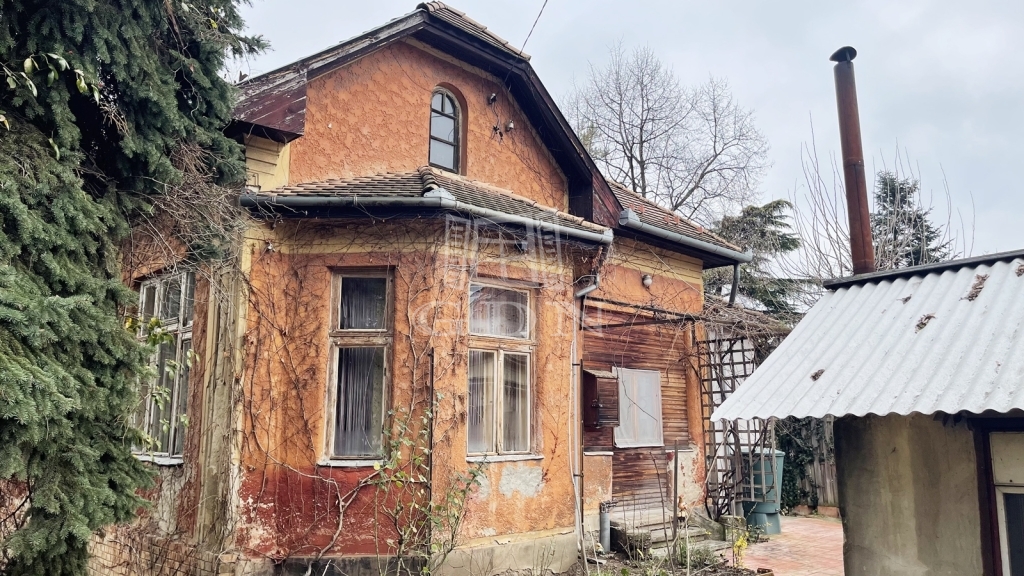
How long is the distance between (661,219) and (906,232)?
10144 millimetres

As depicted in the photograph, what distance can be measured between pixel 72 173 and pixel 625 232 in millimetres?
7135

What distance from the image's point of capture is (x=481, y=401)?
751 centimetres

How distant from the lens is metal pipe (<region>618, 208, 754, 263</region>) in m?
9.48

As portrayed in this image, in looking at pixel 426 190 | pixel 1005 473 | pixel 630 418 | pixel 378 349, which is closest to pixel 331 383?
pixel 378 349

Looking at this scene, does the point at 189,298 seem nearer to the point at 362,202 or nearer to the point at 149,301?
the point at 149,301

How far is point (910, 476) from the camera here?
464cm

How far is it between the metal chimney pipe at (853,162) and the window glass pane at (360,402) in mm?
4647

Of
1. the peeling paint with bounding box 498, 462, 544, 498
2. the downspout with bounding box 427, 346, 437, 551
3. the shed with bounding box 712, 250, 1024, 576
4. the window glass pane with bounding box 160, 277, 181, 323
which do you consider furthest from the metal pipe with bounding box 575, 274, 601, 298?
the window glass pane with bounding box 160, 277, 181, 323

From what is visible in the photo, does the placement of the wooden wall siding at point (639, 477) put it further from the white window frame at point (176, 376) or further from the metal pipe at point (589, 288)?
the white window frame at point (176, 376)

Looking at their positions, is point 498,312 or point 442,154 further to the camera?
point 442,154

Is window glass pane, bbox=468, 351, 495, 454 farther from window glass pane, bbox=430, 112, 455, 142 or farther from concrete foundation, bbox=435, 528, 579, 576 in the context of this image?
window glass pane, bbox=430, 112, 455, 142

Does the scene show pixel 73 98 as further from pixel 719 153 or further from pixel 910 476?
pixel 719 153

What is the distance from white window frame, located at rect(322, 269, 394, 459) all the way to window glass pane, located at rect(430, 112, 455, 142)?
241cm

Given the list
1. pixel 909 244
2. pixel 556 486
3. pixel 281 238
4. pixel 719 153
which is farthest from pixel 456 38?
pixel 719 153
